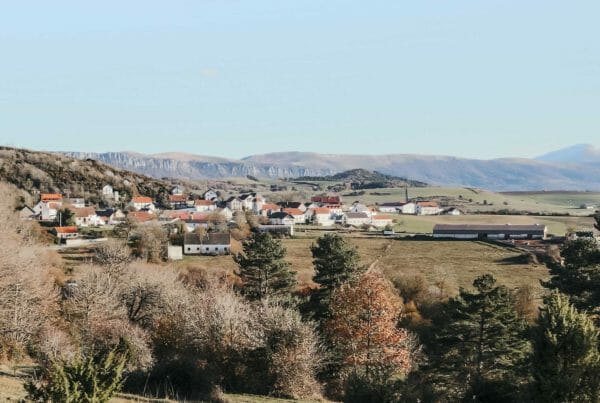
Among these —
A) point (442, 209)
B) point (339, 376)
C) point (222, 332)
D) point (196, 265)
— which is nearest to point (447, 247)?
point (196, 265)

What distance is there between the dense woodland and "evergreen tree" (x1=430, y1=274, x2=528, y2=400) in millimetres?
85

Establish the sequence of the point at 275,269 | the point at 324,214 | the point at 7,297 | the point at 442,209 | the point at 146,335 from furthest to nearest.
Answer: the point at 442,209, the point at 324,214, the point at 275,269, the point at 146,335, the point at 7,297

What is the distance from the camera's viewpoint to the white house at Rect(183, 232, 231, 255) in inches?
3297

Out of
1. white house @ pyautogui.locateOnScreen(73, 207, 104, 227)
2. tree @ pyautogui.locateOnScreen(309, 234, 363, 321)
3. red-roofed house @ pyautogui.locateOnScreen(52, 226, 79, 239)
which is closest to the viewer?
tree @ pyautogui.locateOnScreen(309, 234, 363, 321)

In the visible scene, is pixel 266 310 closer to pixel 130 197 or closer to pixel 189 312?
pixel 189 312

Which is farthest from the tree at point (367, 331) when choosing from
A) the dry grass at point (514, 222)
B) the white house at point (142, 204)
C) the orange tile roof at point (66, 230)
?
the white house at point (142, 204)

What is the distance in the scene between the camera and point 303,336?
27.9 meters

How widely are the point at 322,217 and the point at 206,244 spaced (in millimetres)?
56266

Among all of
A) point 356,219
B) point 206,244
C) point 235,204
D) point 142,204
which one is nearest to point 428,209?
point 356,219

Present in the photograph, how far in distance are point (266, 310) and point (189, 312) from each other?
194 inches

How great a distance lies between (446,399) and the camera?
30641 mm

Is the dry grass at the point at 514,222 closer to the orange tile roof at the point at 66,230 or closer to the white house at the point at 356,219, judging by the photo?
the white house at the point at 356,219

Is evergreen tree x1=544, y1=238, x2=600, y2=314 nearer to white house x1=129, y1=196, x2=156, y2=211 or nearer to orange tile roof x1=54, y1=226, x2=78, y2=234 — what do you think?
orange tile roof x1=54, y1=226, x2=78, y2=234

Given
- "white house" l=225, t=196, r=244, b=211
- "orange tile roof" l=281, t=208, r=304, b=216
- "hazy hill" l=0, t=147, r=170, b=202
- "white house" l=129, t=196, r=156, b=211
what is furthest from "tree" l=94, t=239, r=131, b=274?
"white house" l=225, t=196, r=244, b=211
